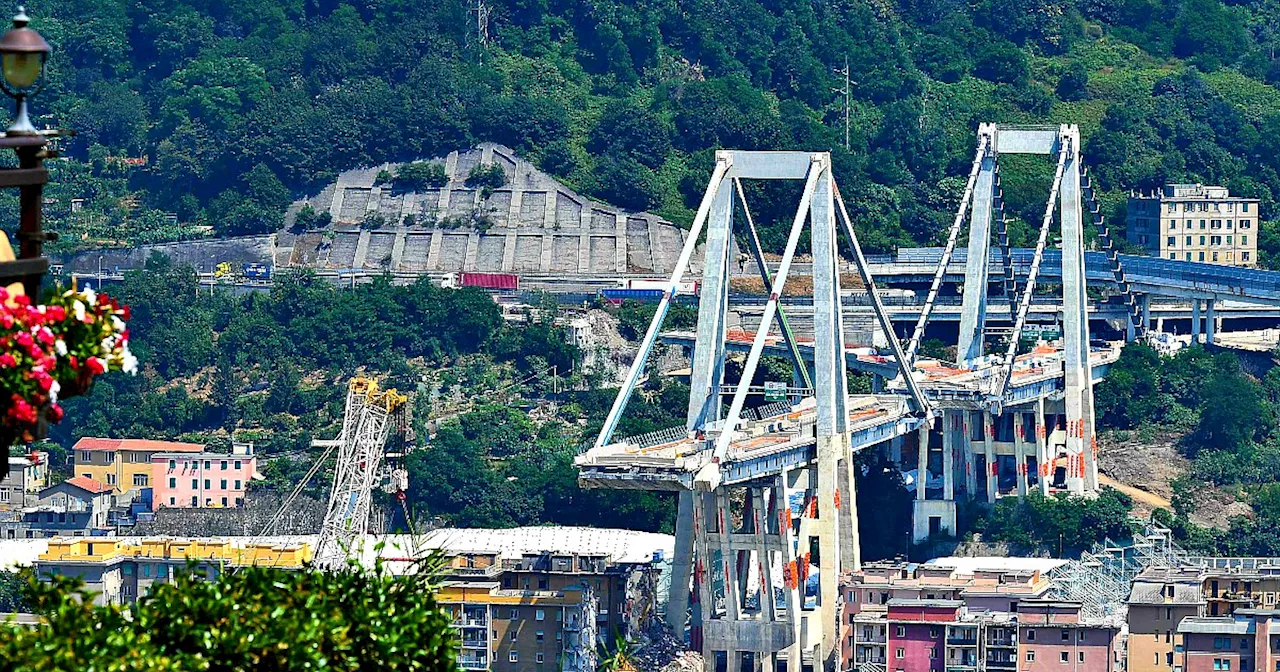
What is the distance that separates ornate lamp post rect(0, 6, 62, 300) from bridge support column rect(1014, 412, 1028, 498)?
190ft

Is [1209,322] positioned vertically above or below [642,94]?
below

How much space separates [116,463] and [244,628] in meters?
60.4

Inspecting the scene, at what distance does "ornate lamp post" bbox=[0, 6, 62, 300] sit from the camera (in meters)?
15.1

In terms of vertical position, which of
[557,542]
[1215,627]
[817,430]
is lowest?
[1215,627]

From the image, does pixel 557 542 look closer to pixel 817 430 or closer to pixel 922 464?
pixel 817 430

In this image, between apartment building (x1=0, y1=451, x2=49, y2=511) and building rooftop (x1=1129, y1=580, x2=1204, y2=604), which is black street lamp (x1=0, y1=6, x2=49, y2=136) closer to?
building rooftop (x1=1129, y1=580, x2=1204, y2=604)

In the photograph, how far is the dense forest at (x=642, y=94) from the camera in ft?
318

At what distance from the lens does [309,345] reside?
8531cm

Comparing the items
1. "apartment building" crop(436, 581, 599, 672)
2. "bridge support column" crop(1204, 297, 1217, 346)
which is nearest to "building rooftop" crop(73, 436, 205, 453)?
"apartment building" crop(436, 581, 599, 672)

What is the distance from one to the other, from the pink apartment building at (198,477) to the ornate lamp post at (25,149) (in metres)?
60.4

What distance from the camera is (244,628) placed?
55.6 feet

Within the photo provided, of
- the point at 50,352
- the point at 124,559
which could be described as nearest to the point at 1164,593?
the point at 124,559

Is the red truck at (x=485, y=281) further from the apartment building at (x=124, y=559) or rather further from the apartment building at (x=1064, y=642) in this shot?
the apartment building at (x=1064, y=642)

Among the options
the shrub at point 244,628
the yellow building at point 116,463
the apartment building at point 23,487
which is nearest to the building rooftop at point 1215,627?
the apartment building at point 23,487
